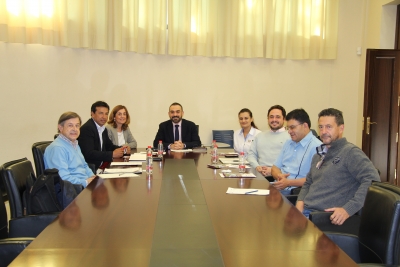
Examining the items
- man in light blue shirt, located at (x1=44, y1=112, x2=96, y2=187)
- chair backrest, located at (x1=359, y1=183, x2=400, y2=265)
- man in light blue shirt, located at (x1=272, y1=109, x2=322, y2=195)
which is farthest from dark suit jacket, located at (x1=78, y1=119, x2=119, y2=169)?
chair backrest, located at (x1=359, y1=183, x2=400, y2=265)

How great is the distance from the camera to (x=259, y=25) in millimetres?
7145

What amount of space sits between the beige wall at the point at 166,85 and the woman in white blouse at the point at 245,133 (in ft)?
6.43

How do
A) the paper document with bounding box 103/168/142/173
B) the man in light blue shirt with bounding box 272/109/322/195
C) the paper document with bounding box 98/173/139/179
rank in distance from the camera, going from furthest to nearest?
1. the man in light blue shirt with bounding box 272/109/322/195
2. the paper document with bounding box 103/168/142/173
3. the paper document with bounding box 98/173/139/179

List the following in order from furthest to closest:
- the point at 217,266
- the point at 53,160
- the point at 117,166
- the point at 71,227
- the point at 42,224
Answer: the point at 117,166, the point at 53,160, the point at 42,224, the point at 71,227, the point at 217,266

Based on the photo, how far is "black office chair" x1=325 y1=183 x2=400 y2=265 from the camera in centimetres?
188

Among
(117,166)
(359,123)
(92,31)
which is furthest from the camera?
(359,123)

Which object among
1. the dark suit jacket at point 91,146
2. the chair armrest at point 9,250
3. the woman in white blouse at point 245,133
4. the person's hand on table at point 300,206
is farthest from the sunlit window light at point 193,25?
the chair armrest at point 9,250

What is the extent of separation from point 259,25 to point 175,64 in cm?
160

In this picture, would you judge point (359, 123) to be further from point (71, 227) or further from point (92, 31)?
point (71, 227)

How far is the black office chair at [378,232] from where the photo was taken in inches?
73.8

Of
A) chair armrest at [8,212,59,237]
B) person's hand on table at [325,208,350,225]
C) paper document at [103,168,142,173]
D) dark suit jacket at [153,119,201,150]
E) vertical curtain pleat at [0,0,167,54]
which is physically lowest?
chair armrest at [8,212,59,237]

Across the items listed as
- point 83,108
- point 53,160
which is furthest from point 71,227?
point 83,108

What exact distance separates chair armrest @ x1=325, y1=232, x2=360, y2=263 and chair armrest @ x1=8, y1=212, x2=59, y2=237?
1.65 metres

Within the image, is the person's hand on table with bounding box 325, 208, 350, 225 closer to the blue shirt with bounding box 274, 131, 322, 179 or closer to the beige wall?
the blue shirt with bounding box 274, 131, 322, 179
